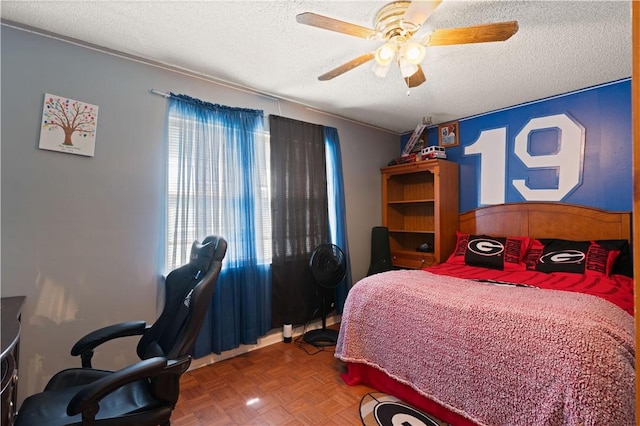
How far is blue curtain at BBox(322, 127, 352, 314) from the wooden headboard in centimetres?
147

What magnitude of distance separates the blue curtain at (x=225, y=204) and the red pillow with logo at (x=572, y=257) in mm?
2510

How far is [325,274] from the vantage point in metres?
2.95

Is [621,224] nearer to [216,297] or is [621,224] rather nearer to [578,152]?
[578,152]

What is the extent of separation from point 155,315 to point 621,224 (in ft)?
12.9

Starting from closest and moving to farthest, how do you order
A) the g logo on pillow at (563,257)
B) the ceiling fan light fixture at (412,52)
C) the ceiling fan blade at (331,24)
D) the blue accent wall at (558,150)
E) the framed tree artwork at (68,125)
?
the ceiling fan blade at (331,24) → the ceiling fan light fixture at (412,52) → the framed tree artwork at (68,125) → the g logo on pillow at (563,257) → the blue accent wall at (558,150)

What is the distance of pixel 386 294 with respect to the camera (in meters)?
2.06

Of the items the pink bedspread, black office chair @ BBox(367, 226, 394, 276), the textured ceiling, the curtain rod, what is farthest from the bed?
the curtain rod

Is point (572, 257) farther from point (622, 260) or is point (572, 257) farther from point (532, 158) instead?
point (532, 158)

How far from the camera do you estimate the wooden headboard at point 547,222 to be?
8.44 ft

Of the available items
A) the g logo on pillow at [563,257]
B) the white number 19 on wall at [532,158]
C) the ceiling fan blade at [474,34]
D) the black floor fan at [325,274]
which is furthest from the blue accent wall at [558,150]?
the ceiling fan blade at [474,34]

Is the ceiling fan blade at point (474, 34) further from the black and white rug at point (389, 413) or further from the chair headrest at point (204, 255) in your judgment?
the black and white rug at point (389, 413)

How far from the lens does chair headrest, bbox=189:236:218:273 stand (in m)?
1.46

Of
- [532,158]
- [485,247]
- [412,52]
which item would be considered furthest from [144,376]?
[532,158]

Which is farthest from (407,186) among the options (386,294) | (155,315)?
(155,315)
